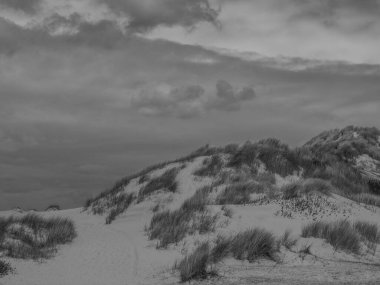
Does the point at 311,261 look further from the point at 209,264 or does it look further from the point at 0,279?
the point at 0,279

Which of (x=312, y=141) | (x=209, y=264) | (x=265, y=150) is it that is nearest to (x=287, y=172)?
(x=265, y=150)

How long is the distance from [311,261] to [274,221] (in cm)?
238

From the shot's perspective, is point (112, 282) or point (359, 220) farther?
point (359, 220)

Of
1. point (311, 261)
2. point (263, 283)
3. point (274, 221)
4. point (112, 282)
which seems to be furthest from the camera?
point (274, 221)

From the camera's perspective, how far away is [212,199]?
50.6ft

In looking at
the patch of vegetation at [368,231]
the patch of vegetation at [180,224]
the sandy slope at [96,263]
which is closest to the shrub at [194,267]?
the sandy slope at [96,263]

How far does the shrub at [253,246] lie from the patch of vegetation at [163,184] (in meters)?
7.24

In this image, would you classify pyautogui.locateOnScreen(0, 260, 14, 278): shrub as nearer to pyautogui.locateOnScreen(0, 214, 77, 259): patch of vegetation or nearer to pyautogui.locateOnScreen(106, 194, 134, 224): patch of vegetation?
pyautogui.locateOnScreen(0, 214, 77, 259): patch of vegetation

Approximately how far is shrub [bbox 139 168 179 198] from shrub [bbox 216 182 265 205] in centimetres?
217

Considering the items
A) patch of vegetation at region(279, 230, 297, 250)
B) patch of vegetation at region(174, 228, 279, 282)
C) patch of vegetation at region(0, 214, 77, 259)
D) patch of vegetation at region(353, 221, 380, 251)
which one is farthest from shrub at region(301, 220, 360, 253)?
patch of vegetation at region(0, 214, 77, 259)

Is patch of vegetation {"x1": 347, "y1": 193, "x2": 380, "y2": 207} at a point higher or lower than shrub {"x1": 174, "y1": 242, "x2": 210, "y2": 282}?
higher

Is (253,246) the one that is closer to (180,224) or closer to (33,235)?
(180,224)

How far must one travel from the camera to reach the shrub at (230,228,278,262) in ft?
31.4

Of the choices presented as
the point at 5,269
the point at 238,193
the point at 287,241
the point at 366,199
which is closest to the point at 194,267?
the point at 287,241
